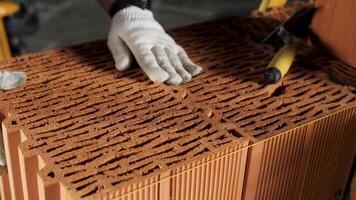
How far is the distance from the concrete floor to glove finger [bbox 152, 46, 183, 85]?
222 centimetres

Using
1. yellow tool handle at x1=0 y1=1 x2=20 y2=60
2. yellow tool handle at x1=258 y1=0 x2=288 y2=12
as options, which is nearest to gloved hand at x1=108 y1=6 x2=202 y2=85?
yellow tool handle at x1=258 y1=0 x2=288 y2=12

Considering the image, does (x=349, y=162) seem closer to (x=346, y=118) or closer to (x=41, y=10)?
(x=346, y=118)

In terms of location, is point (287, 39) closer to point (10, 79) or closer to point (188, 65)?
point (188, 65)

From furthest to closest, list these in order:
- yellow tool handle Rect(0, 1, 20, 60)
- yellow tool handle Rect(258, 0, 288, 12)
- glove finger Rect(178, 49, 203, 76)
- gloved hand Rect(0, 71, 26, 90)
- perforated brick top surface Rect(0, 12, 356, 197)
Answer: yellow tool handle Rect(0, 1, 20, 60)
yellow tool handle Rect(258, 0, 288, 12)
glove finger Rect(178, 49, 203, 76)
gloved hand Rect(0, 71, 26, 90)
perforated brick top surface Rect(0, 12, 356, 197)

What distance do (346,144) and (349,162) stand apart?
0.32 ft

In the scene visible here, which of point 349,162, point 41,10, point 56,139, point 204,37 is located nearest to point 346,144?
point 349,162

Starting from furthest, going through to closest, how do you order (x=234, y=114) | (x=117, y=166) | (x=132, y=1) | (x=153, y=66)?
(x=132, y=1) < (x=153, y=66) < (x=234, y=114) < (x=117, y=166)

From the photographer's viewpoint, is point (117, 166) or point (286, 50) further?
point (286, 50)

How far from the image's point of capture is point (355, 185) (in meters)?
1.56

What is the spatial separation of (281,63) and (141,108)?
444 millimetres

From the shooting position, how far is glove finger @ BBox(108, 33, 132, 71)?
1551mm

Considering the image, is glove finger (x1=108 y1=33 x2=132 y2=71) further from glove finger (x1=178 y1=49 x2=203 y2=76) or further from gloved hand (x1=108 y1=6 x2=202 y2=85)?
glove finger (x1=178 y1=49 x2=203 y2=76)

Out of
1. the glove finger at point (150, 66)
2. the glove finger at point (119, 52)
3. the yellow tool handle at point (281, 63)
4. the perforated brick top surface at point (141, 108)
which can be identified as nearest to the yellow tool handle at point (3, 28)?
the perforated brick top surface at point (141, 108)

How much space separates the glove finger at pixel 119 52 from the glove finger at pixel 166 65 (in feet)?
0.27
